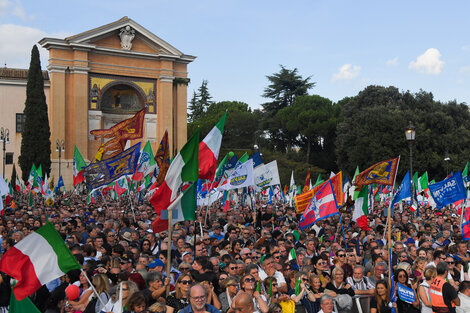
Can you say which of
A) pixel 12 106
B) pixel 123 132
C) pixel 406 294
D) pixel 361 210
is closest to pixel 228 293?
pixel 406 294

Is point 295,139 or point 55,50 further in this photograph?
point 295,139

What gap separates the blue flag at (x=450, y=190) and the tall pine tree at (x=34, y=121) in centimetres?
3461

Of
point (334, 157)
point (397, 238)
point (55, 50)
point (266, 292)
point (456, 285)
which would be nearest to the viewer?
point (266, 292)

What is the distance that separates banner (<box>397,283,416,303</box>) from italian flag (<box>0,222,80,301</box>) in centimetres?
422

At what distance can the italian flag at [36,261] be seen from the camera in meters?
6.15

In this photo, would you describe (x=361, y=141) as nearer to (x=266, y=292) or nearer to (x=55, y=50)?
(x=55, y=50)

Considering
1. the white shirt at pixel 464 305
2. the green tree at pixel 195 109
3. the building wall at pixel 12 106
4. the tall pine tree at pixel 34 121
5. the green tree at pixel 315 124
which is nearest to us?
the white shirt at pixel 464 305

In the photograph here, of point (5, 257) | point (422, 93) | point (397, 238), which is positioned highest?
point (422, 93)

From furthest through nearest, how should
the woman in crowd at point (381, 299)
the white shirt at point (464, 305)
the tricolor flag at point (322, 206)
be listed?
the tricolor flag at point (322, 206) → the woman in crowd at point (381, 299) → the white shirt at point (464, 305)

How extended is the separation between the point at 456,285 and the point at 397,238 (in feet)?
20.8

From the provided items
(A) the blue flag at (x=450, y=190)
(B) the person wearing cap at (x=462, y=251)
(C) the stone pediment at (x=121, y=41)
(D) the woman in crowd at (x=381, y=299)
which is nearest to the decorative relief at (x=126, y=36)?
(C) the stone pediment at (x=121, y=41)

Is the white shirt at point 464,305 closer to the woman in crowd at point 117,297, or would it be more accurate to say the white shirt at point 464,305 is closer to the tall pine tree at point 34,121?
the woman in crowd at point 117,297

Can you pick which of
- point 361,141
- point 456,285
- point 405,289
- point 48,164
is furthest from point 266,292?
point 361,141

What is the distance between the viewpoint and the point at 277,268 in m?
8.63
